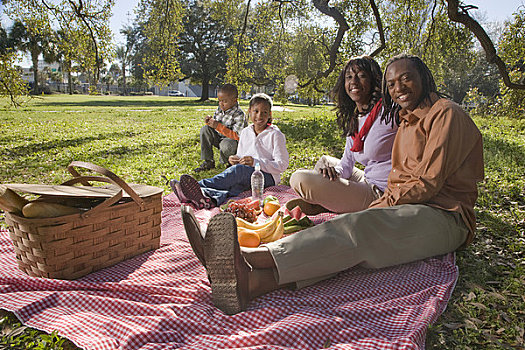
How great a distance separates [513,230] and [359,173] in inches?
64.9

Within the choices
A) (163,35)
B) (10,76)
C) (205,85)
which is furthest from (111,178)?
(205,85)

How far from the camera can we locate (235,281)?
219cm

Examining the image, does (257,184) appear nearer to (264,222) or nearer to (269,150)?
(269,150)

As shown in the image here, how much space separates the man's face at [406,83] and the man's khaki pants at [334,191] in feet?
3.30

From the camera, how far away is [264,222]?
372 cm

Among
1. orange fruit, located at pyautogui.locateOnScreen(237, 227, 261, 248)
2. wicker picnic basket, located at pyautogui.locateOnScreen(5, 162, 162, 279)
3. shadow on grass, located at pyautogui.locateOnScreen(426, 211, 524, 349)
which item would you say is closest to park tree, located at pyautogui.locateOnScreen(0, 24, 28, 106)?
wicker picnic basket, located at pyautogui.locateOnScreen(5, 162, 162, 279)

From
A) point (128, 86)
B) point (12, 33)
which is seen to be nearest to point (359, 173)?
point (12, 33)

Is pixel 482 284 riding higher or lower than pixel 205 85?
lower

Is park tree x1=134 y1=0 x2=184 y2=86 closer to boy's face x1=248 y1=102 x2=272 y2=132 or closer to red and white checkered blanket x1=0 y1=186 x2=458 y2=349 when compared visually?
boy's face x1=248 y1=102 x2=272 y2=132

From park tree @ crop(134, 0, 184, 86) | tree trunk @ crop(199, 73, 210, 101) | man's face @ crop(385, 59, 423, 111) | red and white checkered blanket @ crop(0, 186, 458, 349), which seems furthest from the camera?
tree trunk @ crop(199, 73, 210, 101)

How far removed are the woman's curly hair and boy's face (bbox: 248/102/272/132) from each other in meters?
1.10

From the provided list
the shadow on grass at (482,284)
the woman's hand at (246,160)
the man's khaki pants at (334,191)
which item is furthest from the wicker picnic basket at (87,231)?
the shadow on grass at (482,284)

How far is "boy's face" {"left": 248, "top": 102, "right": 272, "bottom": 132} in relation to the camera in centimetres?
489

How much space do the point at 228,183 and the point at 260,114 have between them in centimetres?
98
